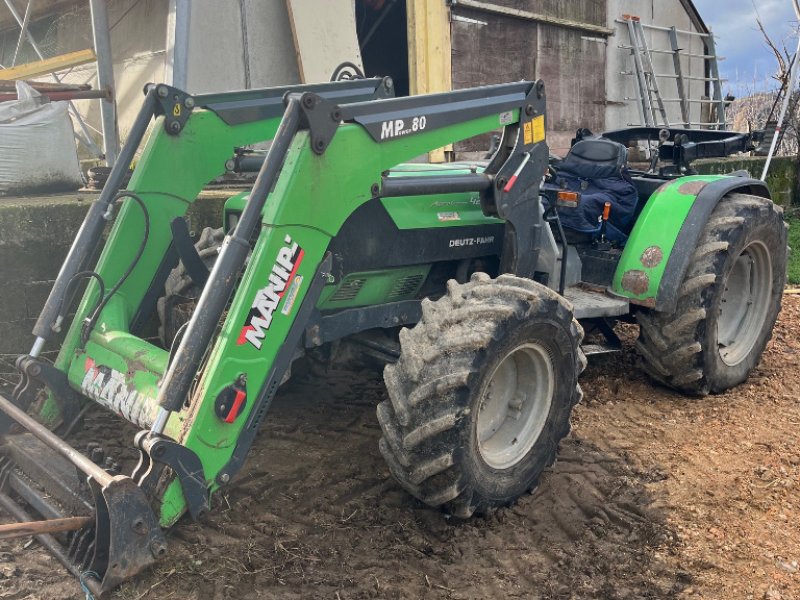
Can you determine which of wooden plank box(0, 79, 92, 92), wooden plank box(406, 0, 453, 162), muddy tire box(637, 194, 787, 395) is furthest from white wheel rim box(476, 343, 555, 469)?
wooden plank box(406, 0, 453, 162)

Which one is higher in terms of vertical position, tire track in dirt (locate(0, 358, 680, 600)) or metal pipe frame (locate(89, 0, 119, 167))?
metal pipe frame (locate(89, 0, 119, 167))

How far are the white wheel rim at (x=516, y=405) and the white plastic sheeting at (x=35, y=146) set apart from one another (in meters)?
3.73

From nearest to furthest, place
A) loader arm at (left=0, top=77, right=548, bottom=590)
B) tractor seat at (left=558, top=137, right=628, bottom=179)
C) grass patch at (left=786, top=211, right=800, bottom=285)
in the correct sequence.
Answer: loader arm at (left=0, top=77, right=548, bottom=590)
tractor seat at (left=558, top=137, right=628, bottom=179)
grass patch at (left=786, top=211, right=800, bottom=285)

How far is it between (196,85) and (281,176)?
4374 mm

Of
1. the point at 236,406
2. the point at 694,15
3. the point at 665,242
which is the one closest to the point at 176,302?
the point at 236,406

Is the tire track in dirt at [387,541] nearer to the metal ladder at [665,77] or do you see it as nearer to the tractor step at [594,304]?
the tractor step at [594,304]

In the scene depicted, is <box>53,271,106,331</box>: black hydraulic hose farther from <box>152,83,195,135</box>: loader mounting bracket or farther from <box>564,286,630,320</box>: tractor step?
<box>564,286,630,320</box>: tractor step

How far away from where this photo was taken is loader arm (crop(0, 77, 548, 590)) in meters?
2.70

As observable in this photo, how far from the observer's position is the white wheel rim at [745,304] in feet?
16.6

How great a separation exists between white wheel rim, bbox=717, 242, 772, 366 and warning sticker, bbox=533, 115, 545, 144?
2062 mm

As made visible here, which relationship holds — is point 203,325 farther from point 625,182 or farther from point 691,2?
point 691,2

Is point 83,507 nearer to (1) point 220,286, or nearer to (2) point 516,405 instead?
(1) point 220,286

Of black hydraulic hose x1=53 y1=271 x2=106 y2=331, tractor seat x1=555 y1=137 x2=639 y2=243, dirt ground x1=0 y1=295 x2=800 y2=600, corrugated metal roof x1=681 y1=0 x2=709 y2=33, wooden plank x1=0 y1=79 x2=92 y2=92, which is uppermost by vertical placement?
corrugated metal roof x1=681 y1=0 x2=709 y2=33

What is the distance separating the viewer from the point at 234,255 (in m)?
2.75
